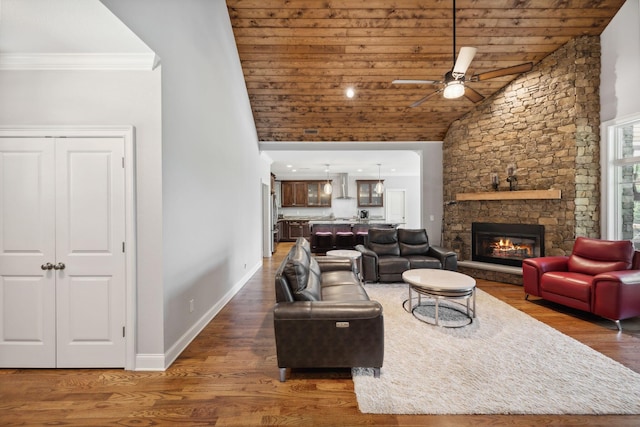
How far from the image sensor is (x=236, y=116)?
4.32 meters

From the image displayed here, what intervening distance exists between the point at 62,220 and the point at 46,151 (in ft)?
1.98

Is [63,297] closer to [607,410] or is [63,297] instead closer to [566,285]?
[607,410]

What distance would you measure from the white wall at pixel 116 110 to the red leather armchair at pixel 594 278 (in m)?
4.69

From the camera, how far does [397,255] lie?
5.00 m

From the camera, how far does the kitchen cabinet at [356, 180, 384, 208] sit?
35.5ft

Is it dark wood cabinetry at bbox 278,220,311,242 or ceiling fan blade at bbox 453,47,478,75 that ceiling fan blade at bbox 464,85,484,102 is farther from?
dark wood cabinetry at bbox 278,220,311,242

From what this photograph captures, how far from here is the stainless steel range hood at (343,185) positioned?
10383mm

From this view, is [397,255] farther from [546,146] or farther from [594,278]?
[546,146]

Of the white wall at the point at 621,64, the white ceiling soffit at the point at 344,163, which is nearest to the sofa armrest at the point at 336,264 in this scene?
the white ceiling soffit at the point at 344,163

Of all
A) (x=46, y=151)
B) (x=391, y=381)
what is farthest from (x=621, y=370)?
(x=46, y=151)

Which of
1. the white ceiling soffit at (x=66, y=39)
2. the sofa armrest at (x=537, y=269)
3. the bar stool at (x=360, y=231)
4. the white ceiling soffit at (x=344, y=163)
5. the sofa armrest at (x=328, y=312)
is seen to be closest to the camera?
the white ceiling soffit at (x=66, y=39)

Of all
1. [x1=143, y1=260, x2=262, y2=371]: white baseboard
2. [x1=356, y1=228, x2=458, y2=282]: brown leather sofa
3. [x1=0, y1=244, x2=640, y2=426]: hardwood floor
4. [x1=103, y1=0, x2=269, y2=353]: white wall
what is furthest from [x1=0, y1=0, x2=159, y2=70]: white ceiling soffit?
[x1=356, y1=228, x2=458, y2=282]: brown leather sofa

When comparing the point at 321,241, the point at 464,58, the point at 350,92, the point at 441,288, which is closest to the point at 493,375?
the point at 441,288

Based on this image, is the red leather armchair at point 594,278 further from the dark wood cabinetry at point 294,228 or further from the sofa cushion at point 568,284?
the dark wood cabinetry at point 294,228
